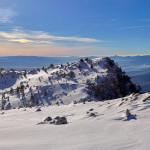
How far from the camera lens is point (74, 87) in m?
30.0

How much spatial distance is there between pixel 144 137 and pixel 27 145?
312cm

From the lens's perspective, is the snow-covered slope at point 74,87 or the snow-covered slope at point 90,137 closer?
the snow-covered slope at point 90,137

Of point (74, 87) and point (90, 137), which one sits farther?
point (74, 87)

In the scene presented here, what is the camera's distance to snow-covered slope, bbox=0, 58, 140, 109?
2666 cm

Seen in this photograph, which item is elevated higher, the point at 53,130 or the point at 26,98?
the point at 53,130

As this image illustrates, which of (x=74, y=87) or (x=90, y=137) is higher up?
(x=90, y=137)

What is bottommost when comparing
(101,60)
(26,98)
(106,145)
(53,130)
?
(26,98)

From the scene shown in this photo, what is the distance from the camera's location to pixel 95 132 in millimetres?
5242

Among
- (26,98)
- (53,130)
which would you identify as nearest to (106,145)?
(53,130)

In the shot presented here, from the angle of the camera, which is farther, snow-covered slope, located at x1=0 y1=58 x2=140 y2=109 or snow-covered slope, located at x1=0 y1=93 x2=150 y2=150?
snow-covered slope, located at x1=0 y1=58 x2=140 y2=109

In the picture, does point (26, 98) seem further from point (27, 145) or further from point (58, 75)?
point (27, 145)

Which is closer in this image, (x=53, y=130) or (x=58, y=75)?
(x=53, y=130)

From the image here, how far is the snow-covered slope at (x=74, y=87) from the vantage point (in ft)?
87.5

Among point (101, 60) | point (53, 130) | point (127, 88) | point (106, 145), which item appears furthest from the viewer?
point (101, 60)
